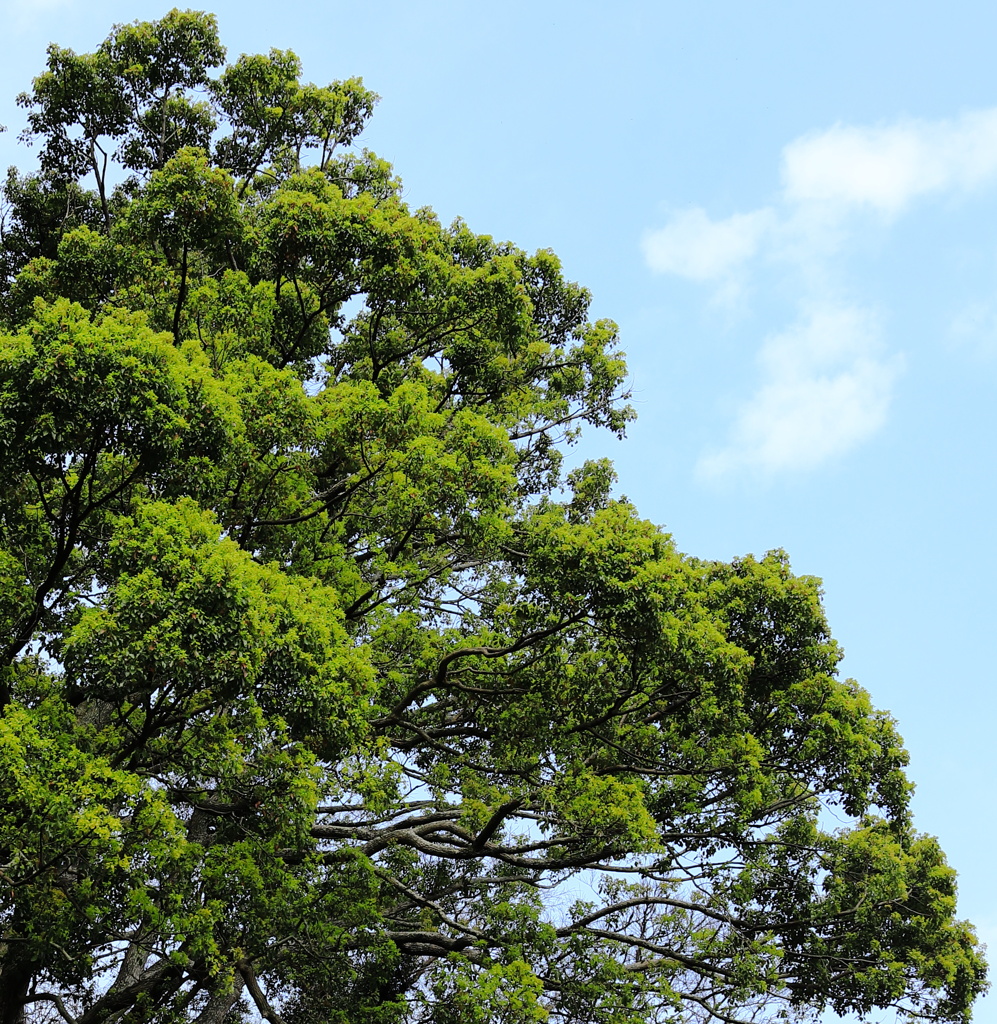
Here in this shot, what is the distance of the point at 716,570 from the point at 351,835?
16.0 ft

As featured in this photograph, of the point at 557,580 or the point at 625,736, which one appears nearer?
the point at 557,580

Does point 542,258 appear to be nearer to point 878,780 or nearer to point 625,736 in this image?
point 625,736

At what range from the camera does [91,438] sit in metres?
9.19

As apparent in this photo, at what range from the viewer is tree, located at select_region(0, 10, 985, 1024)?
29.4 feet

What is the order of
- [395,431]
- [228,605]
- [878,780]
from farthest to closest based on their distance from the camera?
1. [878,780]
2. [395,431]
3. [228,605]

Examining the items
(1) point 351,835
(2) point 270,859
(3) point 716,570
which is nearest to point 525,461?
(3) point 716,570

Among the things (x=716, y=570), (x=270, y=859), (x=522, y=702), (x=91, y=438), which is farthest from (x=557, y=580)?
(x=91, y=438)

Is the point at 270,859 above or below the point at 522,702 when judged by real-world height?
below

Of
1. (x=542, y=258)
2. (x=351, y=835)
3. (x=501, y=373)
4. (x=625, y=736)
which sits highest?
(x=542, y=258)

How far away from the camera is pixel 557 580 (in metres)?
10.6

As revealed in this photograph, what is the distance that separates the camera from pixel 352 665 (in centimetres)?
924

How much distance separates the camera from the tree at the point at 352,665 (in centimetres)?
896

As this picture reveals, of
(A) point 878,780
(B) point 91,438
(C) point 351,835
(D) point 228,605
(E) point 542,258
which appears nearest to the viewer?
(D) point 228,605

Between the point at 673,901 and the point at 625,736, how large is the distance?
8.55 feet
